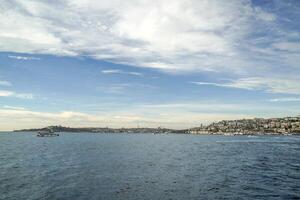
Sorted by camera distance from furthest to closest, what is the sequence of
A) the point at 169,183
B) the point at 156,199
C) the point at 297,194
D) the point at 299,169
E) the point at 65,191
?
the point at 299,169 < the point at 169,183 < the point at 65,191 < the point at 297,194 < the point at 156,199

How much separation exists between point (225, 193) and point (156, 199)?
11117 millimetres

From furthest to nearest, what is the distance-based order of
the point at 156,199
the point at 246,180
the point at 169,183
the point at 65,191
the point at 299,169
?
the point at 299,169, the point at 246,180, the point at 169,183, the point at 65,191, the point at 156,199

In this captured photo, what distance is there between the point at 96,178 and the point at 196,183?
17930 mm

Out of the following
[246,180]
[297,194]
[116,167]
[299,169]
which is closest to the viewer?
[297,194]

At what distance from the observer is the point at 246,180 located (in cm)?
5878

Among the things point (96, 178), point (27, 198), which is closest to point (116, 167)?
point (96, 178)

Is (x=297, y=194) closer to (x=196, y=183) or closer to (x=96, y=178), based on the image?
(x=196, y=183)

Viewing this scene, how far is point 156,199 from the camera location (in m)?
42.7

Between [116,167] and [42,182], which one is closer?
[42,182]

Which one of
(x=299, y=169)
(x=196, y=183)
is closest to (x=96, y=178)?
(x=196, y=183)

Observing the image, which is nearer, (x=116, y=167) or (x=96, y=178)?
(x=96, y=178)

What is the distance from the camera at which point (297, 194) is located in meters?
45.8

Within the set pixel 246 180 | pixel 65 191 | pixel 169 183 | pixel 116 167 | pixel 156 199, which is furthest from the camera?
A: pixel 116 167

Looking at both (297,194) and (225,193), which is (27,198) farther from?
(297,194)
